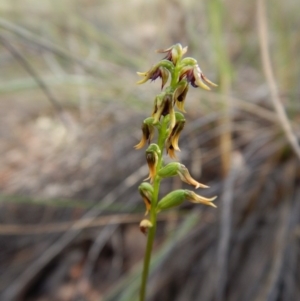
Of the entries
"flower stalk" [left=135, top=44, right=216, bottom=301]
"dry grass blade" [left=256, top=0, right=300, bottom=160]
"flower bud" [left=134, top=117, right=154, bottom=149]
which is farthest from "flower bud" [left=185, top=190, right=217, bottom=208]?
"dry grass blade" [left=256, top=0, right=300, bottom=160]

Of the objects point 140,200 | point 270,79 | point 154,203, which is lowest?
point 154,203

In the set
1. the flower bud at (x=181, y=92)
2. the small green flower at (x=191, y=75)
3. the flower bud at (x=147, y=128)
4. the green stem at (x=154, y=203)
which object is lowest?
the green stem at (x=154, y=203)

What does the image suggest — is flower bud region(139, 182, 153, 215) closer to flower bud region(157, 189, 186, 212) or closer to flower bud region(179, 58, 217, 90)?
flower bud region(157, 189, 186, 212)

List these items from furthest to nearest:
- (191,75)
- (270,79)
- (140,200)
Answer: (140,200), (270,79), (191,75)

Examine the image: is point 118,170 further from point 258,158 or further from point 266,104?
point 266,104

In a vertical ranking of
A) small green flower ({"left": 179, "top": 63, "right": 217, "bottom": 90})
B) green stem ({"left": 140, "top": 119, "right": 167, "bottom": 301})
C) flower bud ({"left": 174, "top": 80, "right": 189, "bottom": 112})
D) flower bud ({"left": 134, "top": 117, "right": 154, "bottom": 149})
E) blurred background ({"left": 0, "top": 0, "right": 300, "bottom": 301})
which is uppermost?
blurred background ({"left": 0, "top": 0, "right": 300, "bottom": 301})

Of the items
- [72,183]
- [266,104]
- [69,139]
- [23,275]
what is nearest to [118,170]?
[72,183]

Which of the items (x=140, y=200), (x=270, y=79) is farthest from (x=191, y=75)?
(x=140, y=200)

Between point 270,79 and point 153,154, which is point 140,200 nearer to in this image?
point 270,79

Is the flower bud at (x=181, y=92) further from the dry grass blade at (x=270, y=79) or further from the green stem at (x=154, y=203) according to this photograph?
the dry grass blade at (x=270, y=79)

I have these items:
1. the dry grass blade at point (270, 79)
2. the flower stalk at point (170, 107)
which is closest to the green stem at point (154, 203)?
the flower stalk at point (170, 107)

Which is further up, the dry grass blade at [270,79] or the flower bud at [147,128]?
the dry grass blade at [270,79]
